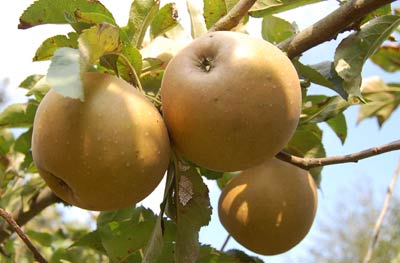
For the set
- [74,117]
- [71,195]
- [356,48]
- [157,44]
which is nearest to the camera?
[74,117]

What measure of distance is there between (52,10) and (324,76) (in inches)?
23.9

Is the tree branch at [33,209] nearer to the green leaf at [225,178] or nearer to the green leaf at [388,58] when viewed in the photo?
the green leaf at [225,178]

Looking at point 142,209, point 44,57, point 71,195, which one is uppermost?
point 44,57

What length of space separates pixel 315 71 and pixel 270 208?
41cm

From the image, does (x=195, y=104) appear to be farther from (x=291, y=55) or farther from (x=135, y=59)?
(x=291, y=55)

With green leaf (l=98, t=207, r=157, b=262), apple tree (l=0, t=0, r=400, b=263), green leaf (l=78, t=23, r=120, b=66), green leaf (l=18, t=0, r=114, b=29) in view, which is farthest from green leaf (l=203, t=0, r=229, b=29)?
green leaf (l=98, t=207, r=157, b=262)

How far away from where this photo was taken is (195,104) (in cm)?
99

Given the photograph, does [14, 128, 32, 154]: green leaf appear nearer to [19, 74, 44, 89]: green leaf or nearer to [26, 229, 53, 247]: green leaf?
[19, 74, 44, 89]: green leaf

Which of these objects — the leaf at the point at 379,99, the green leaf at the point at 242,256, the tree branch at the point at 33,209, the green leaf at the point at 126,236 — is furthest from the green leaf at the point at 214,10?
the leaf at the point at 379,99

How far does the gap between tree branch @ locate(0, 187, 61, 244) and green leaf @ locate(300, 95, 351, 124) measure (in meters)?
0.79

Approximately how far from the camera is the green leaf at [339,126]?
1619mm

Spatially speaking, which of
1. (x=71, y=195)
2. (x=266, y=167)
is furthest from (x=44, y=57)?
(x=266, y=167)

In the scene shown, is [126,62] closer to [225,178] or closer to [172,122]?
[172,122]

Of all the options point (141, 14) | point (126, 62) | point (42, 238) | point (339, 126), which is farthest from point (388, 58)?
point (42, 238)
